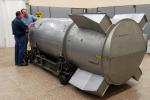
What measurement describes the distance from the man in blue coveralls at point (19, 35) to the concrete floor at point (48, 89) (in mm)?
639

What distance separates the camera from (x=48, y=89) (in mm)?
3619

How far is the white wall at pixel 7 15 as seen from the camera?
7676 mm

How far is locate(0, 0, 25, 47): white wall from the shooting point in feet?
25.2

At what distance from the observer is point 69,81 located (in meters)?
3.59

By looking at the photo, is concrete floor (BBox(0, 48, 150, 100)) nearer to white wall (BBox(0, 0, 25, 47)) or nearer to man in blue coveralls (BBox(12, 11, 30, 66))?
man in blue coveralls (BBox(12, 11, 30, 66))

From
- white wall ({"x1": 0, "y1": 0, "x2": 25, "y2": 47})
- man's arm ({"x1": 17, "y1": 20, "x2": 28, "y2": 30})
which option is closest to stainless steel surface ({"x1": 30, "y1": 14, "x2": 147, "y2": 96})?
man's arm ({"x1": 17, "y1": 20, "x2": 28, "y2": 30})

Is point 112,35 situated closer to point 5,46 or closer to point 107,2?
point 107,2

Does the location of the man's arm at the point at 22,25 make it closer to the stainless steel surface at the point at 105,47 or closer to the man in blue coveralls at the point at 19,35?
the man in blue coveralls at the point at 19,35

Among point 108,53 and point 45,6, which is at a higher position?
point 45,6

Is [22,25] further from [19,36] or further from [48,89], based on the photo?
[48,89]

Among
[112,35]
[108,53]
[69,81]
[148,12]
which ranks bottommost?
Answer: [69,81]

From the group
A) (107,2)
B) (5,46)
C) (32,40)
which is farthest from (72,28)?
(5,46)

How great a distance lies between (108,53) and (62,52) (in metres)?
1.20

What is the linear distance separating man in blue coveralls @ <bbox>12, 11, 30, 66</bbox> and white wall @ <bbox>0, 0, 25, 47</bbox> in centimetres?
282
